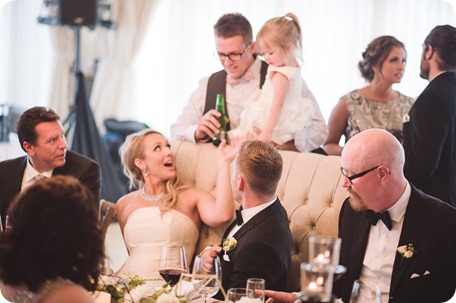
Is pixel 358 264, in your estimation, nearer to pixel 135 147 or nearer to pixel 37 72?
pixel 135 147

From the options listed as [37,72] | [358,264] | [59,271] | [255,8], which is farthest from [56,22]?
[59,271]

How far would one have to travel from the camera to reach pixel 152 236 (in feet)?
14.7

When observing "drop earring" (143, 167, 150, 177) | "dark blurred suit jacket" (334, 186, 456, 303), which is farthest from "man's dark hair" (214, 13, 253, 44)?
"dark blurred suit jacket" (334, 186, 456, 303)

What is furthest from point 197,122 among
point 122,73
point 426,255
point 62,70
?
point 62,70

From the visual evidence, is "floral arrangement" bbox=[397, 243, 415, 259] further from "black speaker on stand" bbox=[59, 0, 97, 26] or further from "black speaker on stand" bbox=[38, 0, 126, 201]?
"black speaker on stand" bbox=[59, 0, 97, 26]

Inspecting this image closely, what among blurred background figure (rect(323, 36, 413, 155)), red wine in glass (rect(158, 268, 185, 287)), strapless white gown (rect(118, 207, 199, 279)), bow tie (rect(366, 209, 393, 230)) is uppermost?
blurred background figure (rect(323, 36, 413, 155))

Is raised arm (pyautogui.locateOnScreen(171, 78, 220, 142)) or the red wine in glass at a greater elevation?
raised arm (pyautogui.locateOnScreen(171, 78, 220, 142))

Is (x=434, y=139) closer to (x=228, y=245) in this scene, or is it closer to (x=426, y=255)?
(x=426, y=255)

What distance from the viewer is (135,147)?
15.3 feet

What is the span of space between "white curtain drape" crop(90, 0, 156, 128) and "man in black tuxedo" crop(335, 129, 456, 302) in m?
6.15

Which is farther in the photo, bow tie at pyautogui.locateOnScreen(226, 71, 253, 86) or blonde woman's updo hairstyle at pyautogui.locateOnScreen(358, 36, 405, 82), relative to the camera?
blonde woman's updo hairstyle at pyautogui.locateOnScreen(358, 36, 405, 82)

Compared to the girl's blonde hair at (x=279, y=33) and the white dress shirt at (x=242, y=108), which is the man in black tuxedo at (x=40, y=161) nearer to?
the white dress shirt at (x=242, y=108)

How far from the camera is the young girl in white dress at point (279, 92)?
177 inches

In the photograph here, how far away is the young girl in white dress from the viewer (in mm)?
4496
